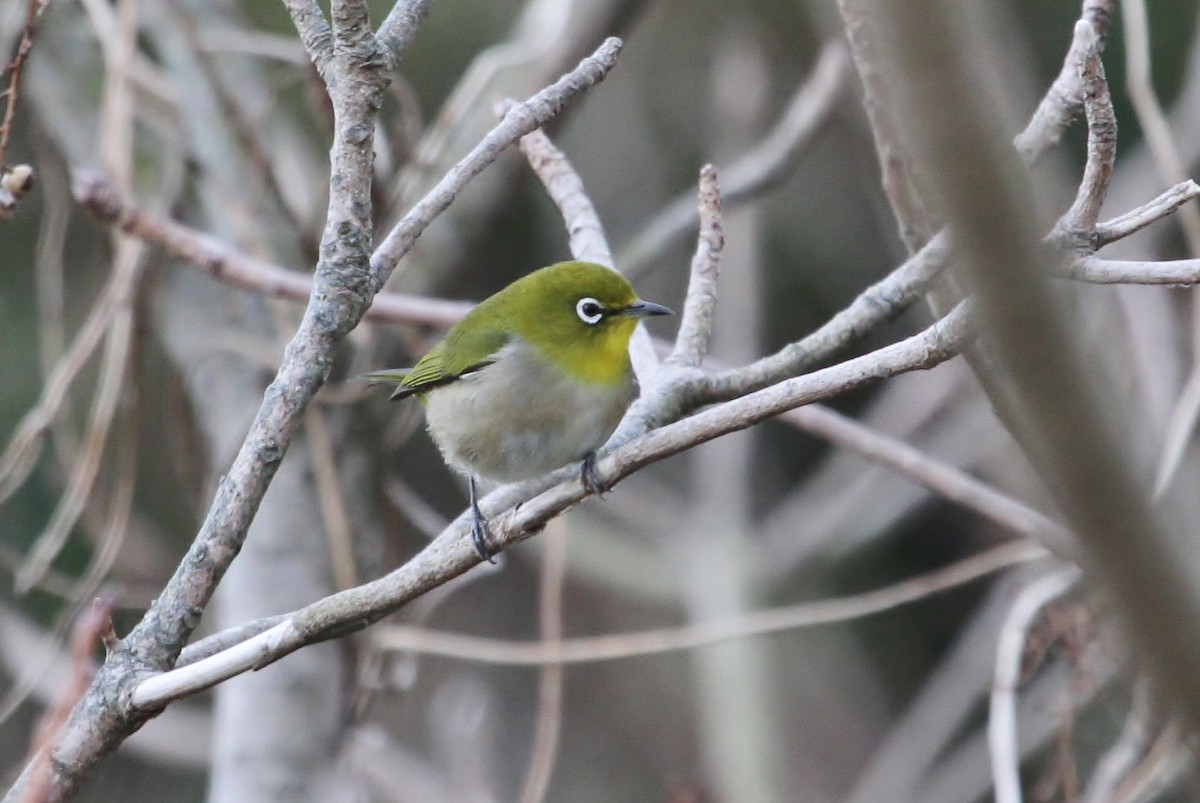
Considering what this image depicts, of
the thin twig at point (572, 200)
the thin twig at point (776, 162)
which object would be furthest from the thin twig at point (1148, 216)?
the thin twig at point (776, 162)

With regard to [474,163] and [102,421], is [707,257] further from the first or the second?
[102,421]

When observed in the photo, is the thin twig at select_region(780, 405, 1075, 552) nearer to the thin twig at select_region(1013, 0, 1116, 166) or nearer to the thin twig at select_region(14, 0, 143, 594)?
the thin twig at select_region(1013, 0, 1116, 166)

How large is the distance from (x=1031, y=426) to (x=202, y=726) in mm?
6011

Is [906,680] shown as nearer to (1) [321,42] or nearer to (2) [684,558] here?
(2) [684,558]

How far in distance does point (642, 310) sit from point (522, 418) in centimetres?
42

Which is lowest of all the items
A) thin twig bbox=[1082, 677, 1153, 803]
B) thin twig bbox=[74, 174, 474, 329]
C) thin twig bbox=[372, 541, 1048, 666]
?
thin twig bbox=[1082, 677, 1153, 803]

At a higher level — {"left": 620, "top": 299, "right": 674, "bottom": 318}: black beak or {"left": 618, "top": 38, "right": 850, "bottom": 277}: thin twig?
{"left": 618, "top": 38, "right": 850, "bottom": 277}: thin twig

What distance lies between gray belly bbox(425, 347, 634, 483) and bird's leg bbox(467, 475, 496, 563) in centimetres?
19

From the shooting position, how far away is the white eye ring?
357cm

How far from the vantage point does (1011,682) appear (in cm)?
310

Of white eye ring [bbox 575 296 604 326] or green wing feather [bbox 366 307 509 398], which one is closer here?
white eye ring [bbox 575 296 604 326]

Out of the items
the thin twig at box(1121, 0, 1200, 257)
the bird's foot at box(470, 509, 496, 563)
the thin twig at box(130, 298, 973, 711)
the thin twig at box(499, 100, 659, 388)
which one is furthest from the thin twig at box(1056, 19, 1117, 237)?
the thin twig at box(1121, 0, 1200, 257)

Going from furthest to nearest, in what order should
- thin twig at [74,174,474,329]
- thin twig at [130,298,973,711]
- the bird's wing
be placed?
the bird's wing, thin twig at [74,174,474,329], thin twig at [130,298,973,711]

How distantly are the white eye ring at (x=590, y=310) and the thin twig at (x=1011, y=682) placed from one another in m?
1.30
